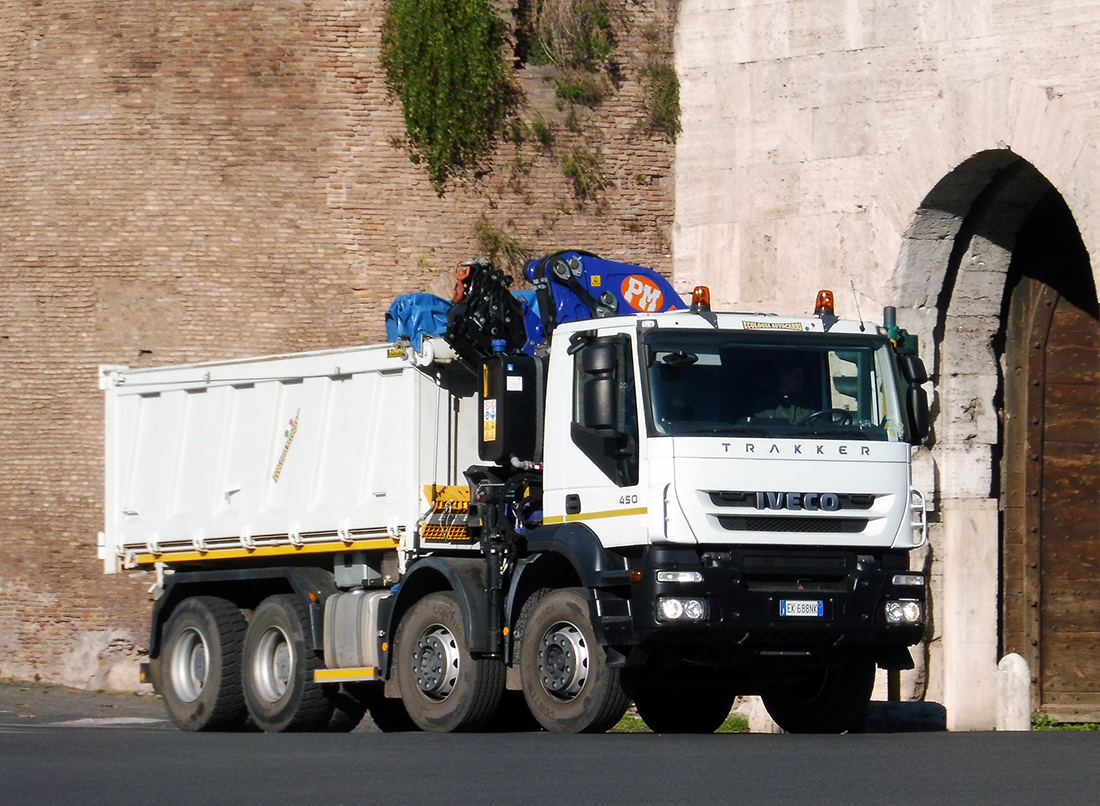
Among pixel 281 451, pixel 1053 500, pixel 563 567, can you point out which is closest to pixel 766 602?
pixel 563 567

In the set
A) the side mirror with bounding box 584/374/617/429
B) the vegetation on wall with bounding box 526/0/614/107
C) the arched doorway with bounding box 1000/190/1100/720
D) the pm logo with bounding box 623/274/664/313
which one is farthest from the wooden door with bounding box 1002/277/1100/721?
the side mirror with bounding box 584/374/617/429

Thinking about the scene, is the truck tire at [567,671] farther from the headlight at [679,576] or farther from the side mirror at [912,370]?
the side mirror at [912,370]

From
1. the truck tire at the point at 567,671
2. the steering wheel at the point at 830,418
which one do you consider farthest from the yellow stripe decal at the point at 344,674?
the steering wheel at the point at 830,418

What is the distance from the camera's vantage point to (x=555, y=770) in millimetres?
9547

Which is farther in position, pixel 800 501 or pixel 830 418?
pixel 830 418

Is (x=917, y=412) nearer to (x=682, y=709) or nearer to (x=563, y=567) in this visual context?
(x=563, y=567)

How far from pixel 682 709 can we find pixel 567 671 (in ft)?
7.18

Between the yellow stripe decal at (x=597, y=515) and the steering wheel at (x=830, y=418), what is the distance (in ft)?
3.99

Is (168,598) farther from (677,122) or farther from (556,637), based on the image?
(677,122)

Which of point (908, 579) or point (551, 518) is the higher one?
point (551, 518)

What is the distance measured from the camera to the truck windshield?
12.1 meters

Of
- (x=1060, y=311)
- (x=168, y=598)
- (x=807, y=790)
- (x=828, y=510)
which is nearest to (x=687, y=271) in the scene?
(x=1060, y=311)

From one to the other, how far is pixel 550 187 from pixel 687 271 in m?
2.32

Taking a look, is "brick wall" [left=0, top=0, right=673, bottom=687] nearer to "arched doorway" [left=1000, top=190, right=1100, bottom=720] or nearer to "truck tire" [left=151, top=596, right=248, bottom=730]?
"arched doorway" [left=1000, top=190, right=1100, bottom=720]
